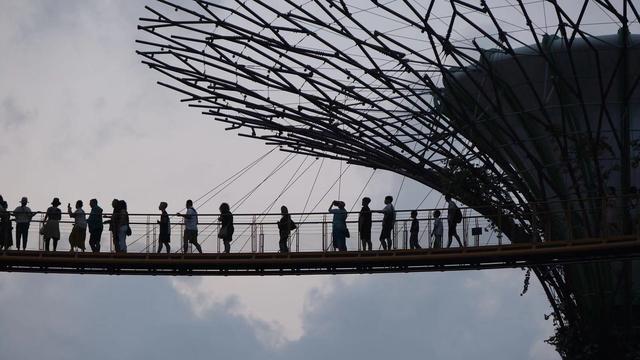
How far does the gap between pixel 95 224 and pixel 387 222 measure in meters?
6.56

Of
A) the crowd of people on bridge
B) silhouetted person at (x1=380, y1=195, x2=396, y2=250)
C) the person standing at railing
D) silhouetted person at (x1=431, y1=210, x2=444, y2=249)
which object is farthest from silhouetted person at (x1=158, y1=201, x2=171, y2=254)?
silhouetted person at (x1=431, y1=210, x2=444, y2=249)

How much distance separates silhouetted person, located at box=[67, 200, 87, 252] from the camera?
114 feet

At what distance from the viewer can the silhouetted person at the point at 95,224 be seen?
34.7 meters

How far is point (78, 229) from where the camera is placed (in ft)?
115

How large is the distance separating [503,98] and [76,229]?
1309cm

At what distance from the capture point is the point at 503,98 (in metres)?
42.0

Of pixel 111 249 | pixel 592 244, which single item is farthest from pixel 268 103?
pixel 592 244

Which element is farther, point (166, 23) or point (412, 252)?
point (166, 23)

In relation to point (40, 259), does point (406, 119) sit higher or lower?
higher

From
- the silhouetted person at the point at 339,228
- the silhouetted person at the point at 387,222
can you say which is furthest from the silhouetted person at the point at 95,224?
the silhouetted person at the point at 387,222

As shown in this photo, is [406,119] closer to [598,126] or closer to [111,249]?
[598,126]

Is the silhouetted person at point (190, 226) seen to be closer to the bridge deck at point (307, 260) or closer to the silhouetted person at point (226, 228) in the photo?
the bridge deck at point (307, 260)

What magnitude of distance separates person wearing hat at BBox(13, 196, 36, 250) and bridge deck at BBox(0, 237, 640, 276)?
31cm

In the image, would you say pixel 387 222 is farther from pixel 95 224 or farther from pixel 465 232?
pixel 95 224
